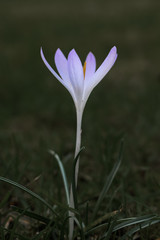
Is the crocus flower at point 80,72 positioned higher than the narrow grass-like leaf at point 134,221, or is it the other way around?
the crocus flower at point 80,72

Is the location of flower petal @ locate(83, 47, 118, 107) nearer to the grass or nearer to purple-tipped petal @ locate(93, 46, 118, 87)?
purple-tipped petal @ locate(93, 46, 118, 87)

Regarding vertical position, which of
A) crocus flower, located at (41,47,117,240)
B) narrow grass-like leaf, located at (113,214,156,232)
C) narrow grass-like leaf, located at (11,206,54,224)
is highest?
crocus flower, located at (41,47,117,240)

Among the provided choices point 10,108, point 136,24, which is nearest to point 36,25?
point 136,24

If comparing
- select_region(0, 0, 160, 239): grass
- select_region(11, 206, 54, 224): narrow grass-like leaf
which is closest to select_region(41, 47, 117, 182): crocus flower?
select_region(11, 206, 54, 224): narrow grass-like leaf

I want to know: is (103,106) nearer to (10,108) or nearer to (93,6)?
(10,108)

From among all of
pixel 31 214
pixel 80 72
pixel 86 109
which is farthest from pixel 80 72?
pixel 86 109

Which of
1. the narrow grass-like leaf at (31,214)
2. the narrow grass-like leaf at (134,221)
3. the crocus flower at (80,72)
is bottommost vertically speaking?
the narrow grass-like leaf at (134,221)

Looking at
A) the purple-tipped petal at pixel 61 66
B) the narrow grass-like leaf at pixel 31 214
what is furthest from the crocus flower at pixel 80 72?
the narrow grass-like leaf at pixel 31 214

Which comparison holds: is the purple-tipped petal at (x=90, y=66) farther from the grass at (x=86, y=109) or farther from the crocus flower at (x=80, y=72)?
the grass at (x=86, y=109)

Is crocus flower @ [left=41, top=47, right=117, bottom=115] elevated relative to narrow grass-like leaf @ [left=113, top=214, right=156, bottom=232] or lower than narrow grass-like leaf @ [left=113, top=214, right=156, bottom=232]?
elevated

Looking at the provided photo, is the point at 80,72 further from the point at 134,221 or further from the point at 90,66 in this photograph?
the point at 134,221
